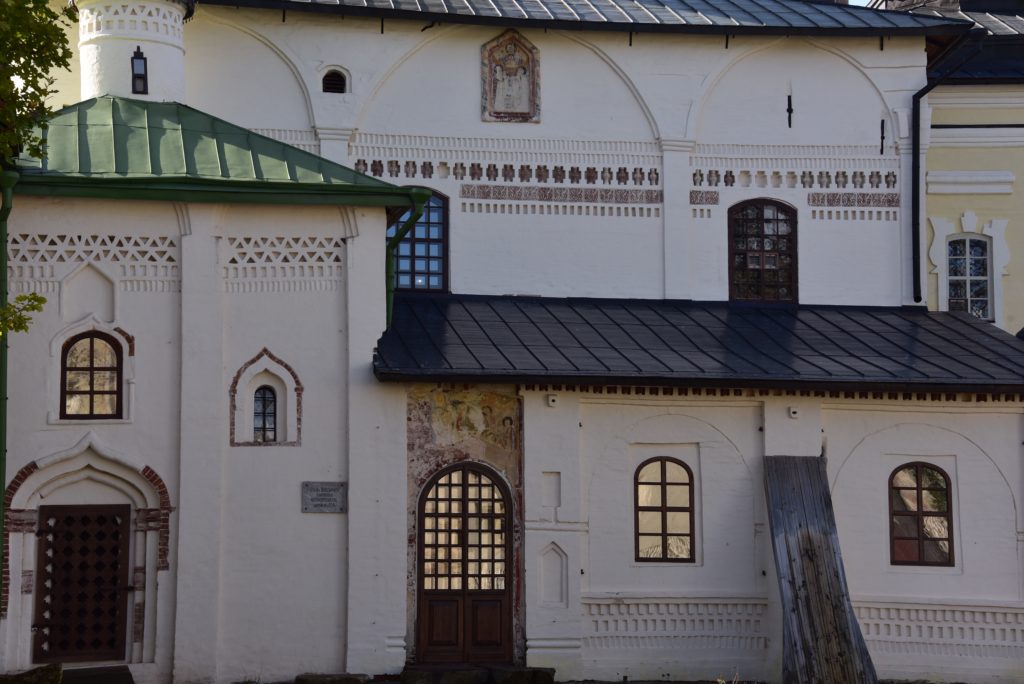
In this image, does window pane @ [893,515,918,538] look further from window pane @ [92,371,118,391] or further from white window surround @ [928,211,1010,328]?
window pane @ [92,371,118,391]

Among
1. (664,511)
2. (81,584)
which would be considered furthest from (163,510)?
(664,511)

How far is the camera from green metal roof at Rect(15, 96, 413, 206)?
1817 cm

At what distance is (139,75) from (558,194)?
5602mm

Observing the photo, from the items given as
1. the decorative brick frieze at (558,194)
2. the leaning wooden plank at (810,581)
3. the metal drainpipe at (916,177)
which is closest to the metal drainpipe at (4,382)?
the decorative brick frieze at (558,194)

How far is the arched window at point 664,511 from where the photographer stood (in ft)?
63.5

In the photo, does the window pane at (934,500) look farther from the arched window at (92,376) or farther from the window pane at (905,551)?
the arched window at (92,376)

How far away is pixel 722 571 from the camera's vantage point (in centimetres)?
1930

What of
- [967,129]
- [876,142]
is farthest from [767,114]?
[967,129]

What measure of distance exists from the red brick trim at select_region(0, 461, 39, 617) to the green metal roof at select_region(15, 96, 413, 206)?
119 inches

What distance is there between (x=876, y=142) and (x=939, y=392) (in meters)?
4.55

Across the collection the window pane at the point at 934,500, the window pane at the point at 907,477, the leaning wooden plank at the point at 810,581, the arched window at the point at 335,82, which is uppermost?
the arched window at the point at 335,82

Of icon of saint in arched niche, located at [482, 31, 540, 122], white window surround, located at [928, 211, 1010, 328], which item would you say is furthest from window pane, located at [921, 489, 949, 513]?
icon of saint in arched niche, located at [482, 31, 540, 122]

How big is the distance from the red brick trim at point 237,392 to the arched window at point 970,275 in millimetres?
10001

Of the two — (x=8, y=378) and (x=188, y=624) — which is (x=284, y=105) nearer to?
(x=8, y=378)
